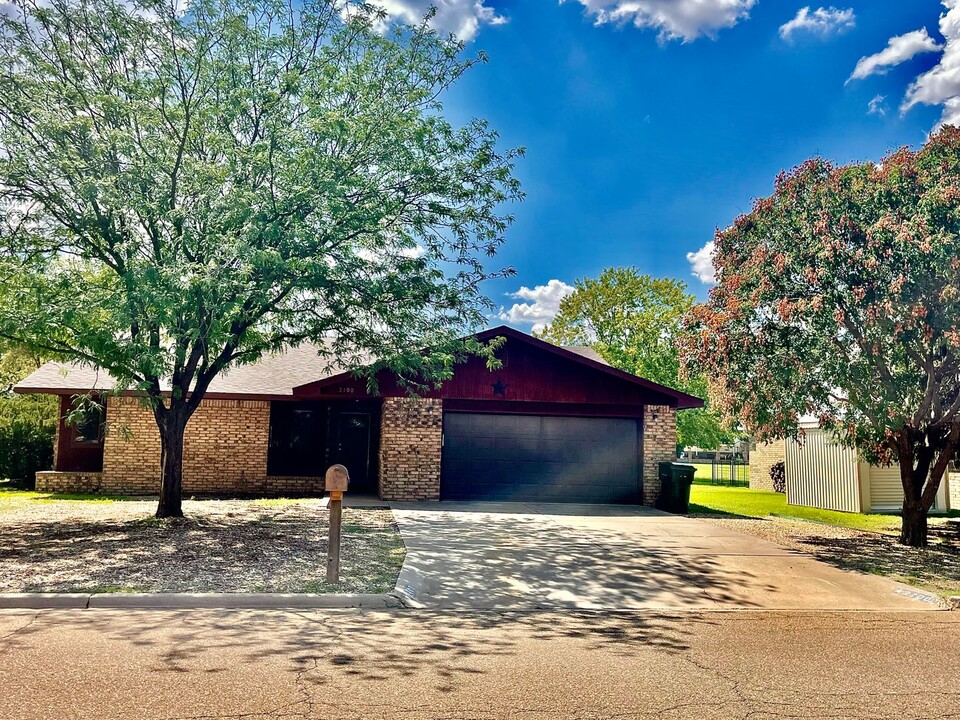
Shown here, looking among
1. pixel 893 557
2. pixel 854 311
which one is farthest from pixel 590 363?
pixel 893 557

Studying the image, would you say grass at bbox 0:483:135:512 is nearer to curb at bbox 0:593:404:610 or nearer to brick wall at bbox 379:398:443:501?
brick wall at bbox 379:398:443:501

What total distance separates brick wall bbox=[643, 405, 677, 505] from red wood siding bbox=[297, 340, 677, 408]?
0.33 meters

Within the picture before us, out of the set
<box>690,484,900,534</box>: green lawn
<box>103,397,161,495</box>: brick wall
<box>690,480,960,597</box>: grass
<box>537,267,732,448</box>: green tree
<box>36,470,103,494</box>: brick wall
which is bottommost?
<box>690,484,900,534</box>: green lawn

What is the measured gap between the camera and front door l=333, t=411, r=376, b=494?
60.0 feet

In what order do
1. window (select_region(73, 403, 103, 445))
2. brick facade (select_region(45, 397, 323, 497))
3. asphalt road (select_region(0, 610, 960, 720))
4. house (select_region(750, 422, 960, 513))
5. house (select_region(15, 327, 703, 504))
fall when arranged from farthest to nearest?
house (select_region(750, 422, 960, 513)) → window (select_region(73, 403, 103, 445)) → brick facade (select_region(45, 397, 323, 497)) → house (select_region(15, 327, 703, 504)) → asphalt road (select_region(0, 610, 960, 720))

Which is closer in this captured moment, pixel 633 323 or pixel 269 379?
pixel 269 379

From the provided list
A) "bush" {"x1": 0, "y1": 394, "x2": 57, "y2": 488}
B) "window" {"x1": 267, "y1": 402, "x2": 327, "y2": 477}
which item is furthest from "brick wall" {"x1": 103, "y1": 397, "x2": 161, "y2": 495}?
"bush" {"x1": 0, "y1": 394, "x2": 57, "y2": 488}

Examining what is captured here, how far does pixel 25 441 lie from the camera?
1928 centimetres

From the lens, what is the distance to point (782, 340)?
38.1 feet

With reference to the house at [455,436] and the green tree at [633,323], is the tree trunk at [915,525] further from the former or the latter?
the green tree at [633,323]

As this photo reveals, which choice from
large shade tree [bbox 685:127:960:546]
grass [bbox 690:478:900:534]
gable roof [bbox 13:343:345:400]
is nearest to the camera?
large shade tree [bbox 685:127:960:546]

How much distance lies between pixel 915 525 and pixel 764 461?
49.8 feet

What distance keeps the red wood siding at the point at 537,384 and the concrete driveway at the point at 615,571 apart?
367 cm

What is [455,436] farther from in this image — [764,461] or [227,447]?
[764,461]
